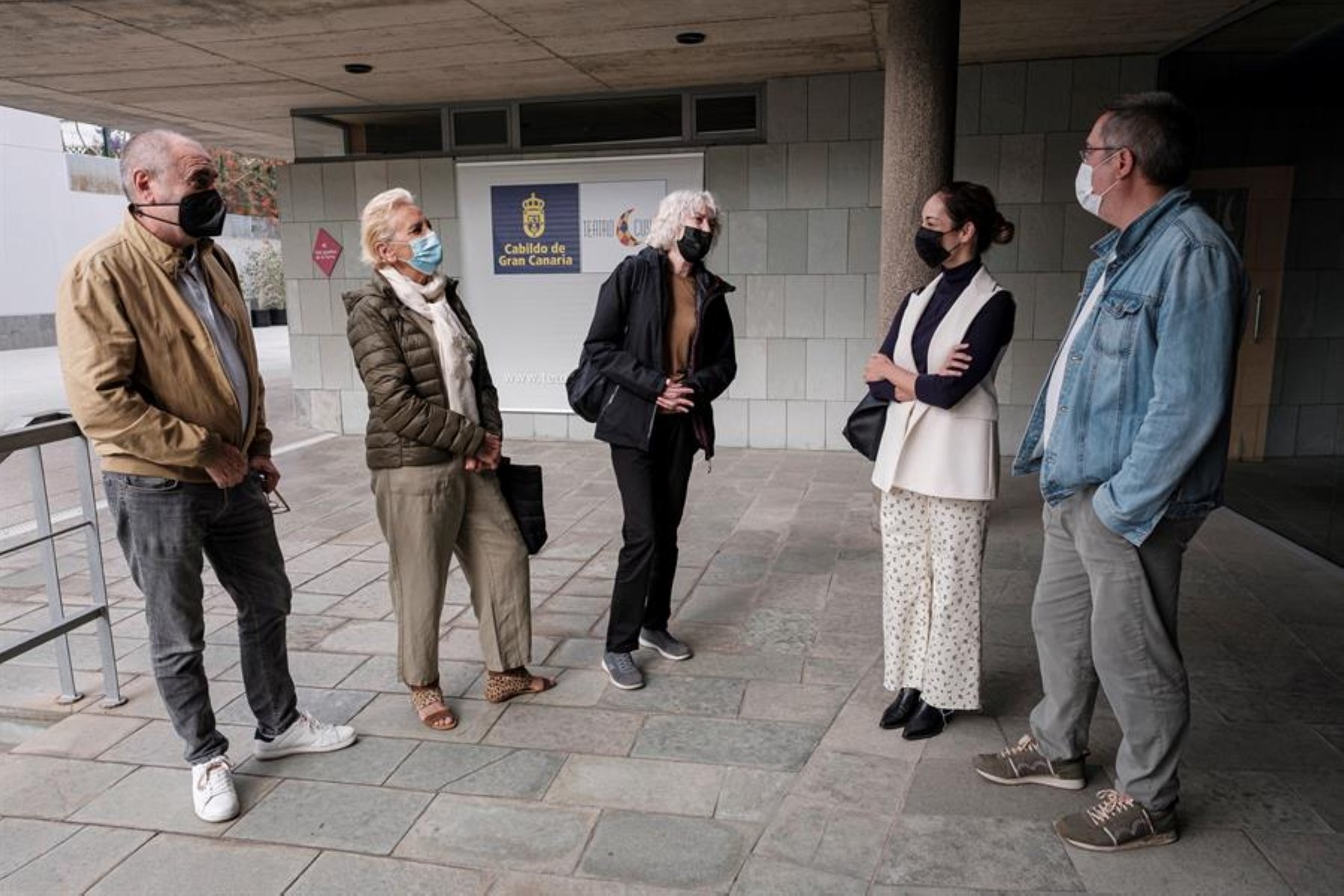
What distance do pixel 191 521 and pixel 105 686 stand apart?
131 cm

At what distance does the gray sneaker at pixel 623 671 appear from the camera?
3.56 metres

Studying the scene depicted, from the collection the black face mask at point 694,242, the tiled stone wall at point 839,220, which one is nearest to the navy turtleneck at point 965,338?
the black face mask at point 694,242

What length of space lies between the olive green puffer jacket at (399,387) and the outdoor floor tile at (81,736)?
1.34 meters

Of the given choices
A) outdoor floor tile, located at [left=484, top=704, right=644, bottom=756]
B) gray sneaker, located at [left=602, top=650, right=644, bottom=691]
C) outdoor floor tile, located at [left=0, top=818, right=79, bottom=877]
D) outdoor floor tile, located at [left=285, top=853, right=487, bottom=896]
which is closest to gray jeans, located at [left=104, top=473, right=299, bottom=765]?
outdoor floor tile, located at [left=0, top=818, right=79, bottom=877]

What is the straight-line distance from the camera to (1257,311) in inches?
252

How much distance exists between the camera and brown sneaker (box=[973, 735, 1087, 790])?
9.07 ft

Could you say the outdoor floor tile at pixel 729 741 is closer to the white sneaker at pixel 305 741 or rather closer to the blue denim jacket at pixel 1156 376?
the white sneaker at pixel 305 741

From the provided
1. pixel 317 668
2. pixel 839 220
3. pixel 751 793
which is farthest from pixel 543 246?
pixel 751 793

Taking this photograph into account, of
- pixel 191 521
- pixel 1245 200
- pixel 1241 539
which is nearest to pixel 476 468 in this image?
pixel 191 521

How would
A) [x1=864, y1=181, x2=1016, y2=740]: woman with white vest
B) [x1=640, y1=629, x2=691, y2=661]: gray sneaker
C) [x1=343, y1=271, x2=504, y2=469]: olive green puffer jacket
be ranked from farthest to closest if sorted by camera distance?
[x1=640, y1=629, x2=691, y2=661]: gray sneaker < [x1=343, y1=271, x2=504, y2=469]: olive green puffer jacket < [x1=864, y1=181, x2=1016, y2=740]: woman with white vest

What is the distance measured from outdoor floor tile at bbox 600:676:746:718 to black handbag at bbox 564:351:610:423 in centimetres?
104

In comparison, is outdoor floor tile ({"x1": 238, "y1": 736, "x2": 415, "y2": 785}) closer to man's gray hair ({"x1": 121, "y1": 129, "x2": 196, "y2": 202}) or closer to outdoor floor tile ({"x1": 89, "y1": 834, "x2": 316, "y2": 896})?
outdoor floor tile ({"x1": 89, "y1": 834, "x2": 316, "y2": 896})

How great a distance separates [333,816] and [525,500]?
1.21m

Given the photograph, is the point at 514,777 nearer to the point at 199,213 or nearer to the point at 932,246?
the point at 199,213
